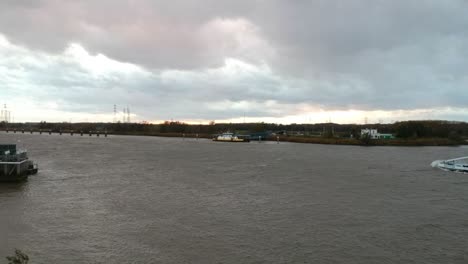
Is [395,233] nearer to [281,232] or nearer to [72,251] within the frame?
[281,232]

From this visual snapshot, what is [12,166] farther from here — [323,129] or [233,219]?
[323,129]

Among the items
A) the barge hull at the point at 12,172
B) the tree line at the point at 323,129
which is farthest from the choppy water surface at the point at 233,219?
the tree line at the point at 323,129

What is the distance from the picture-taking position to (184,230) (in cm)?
1425

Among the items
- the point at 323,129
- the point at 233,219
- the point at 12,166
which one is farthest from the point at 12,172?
the point at 323,129

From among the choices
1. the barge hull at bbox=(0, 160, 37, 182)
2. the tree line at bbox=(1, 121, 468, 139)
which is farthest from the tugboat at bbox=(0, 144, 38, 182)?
the tree line at bbox=(1, 121, 468, 139)

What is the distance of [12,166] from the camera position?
25.6 m

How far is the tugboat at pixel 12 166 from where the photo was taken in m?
25.2

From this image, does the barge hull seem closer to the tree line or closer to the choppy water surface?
the choppy water surface

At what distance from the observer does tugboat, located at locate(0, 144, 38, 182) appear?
82.6ft

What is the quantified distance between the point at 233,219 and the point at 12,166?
17.0m

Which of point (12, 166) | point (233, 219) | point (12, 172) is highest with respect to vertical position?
point (12, 166)

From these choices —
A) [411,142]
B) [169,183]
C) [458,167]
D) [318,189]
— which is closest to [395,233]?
[318,189]

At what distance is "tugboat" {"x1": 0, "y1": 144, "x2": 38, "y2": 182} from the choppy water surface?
942 millimetres

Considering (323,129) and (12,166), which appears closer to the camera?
(12,166)
